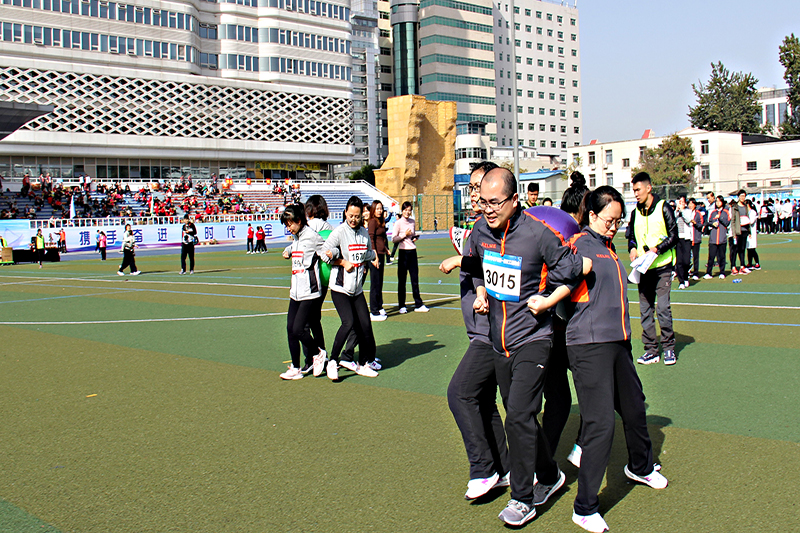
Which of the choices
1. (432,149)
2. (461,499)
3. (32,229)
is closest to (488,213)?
(461,499)

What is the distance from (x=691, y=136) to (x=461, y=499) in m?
77.6

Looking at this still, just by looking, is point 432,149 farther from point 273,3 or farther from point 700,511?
point 700,511

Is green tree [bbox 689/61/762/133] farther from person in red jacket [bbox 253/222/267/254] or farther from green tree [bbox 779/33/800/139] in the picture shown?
person in red jacket [bbox 253/222/267/254]

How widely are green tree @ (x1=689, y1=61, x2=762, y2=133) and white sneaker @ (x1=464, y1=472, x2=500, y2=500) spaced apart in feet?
306

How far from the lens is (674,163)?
7119 cm

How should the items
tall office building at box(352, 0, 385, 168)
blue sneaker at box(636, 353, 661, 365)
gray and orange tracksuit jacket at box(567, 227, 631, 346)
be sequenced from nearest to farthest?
gray and orange tracksuit jacket at box(567, 227, 631, 346) → blue sneaker at box(636, 353, 661, 365) → tall office building at box(352, 0, 385, 168)

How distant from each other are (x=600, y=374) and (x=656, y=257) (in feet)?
12.9

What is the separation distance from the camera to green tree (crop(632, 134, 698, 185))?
7075cm

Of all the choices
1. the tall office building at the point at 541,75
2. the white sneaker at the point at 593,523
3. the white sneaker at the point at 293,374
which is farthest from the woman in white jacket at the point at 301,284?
the tall office building at the point at 541,75

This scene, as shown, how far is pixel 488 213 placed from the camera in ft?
12.7

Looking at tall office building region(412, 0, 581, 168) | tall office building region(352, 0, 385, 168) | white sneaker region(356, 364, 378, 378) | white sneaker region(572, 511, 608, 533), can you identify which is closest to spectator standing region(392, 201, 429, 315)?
white sneaker region(356, 364, 378, 378)

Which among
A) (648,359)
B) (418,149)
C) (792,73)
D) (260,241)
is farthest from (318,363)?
(792,73)

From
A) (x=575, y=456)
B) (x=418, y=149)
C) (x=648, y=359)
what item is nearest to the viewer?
(x=575, y=456)

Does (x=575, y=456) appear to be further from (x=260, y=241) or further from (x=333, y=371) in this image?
(x=260, y=241)
